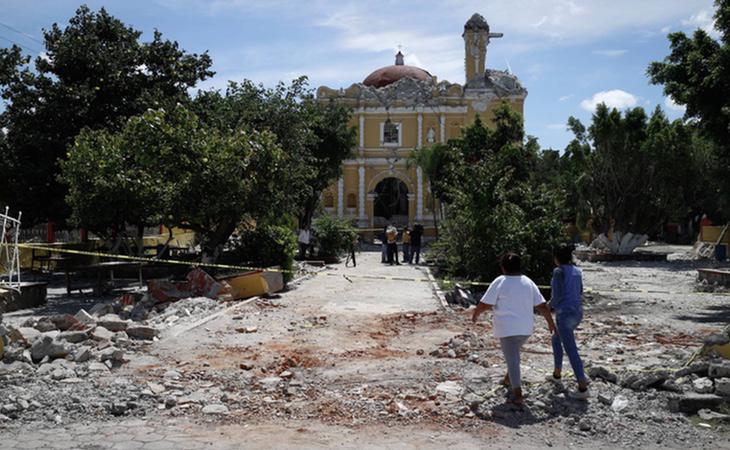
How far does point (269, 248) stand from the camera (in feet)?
58.0

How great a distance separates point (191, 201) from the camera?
611 inches

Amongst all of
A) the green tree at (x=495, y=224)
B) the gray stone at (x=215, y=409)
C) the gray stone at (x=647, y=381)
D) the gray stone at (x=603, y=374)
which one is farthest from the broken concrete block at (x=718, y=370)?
the green tree at (x=495, y=224)

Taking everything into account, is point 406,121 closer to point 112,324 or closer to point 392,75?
point 392,75

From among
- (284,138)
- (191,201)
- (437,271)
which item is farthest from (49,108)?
(437,271)

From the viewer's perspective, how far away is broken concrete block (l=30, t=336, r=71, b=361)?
8.19 meters

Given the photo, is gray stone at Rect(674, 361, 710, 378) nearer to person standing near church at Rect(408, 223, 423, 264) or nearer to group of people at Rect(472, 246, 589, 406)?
group of people at Rect(472, 246, 589, 406)

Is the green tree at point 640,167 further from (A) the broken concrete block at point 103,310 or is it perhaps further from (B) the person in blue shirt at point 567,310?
(B) the person in blue shirt at point 567,310

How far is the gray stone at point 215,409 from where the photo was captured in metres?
6.50

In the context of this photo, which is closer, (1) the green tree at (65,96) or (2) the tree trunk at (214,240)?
(2) the tree trunk at (214,240)

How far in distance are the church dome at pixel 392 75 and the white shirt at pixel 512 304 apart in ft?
154

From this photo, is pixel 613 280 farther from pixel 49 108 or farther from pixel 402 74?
pixel 402 74

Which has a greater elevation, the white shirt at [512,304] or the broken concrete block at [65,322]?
the white shirt at [512,304]

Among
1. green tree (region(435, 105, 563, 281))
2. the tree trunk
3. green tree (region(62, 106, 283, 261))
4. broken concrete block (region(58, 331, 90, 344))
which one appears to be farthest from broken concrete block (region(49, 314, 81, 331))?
green tree (region(435, 105, 563, 281))

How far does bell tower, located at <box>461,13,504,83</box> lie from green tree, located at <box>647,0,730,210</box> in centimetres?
3656
